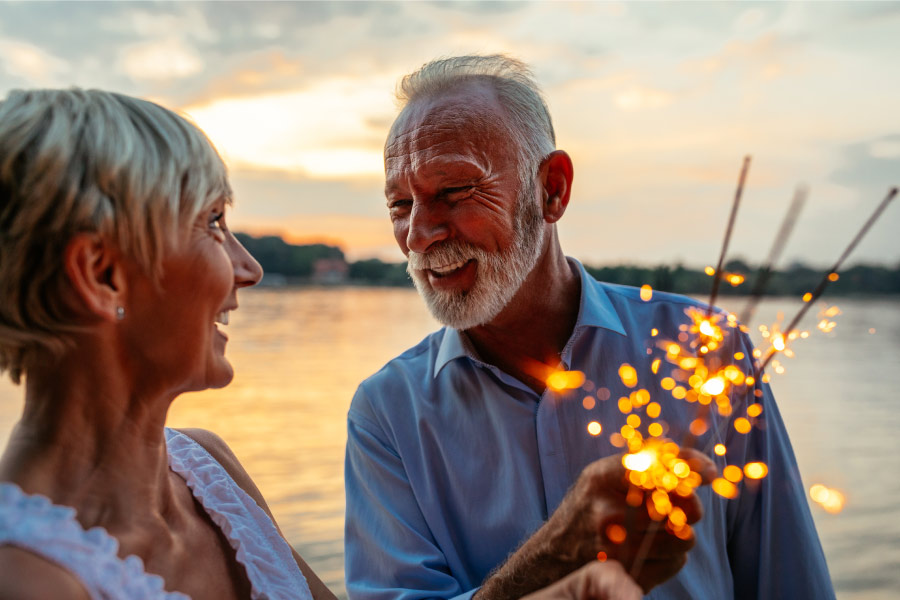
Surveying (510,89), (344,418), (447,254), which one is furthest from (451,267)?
(344,418)

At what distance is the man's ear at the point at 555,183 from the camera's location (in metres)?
2.60

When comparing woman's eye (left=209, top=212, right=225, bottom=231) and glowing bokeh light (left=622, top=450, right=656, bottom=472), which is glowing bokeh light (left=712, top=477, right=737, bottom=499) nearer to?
glowing bokeh light (left=622, top=450, right=656, bottom=472)

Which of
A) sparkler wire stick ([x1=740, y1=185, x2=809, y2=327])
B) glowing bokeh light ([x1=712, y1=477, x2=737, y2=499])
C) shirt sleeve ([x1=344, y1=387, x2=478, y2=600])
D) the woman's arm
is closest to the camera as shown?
sparkler wire stick ([x1=740, y1=185, x2=809, y2=327])

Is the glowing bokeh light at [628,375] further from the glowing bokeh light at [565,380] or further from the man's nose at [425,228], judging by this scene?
the man's nose at [425,228]

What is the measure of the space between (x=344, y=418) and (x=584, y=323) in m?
7.50

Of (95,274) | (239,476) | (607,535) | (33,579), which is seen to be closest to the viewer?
(33,579)

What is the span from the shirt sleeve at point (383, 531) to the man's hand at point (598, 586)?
26.1 inches

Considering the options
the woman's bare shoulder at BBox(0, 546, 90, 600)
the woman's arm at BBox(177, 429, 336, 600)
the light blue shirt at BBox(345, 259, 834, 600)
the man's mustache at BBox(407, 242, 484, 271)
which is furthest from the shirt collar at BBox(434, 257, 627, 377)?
the woman's bare shoulder at BBox(0, 546, 90, 600)

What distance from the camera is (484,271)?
2.38 metres

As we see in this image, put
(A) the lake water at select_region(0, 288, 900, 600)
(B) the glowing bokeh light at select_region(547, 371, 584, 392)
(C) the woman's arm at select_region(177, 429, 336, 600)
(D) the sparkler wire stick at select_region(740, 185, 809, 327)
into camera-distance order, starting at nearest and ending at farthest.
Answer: (D) the sparkler wire stick at select_region(740, 185, 809, 327) → (C) the woman's arm at select_region(177, 429, 336, 600) → (B) the glowing bokeh light at select_region(547, 371, 584, 392) → (A) the lake water at select_region(0, 288, 900, 600)

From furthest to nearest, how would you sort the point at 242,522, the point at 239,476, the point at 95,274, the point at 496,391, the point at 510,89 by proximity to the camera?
the point at 510,89 → the point at 496,391 → the point at 239,476 → the point at 242,522 → the point at 95,274

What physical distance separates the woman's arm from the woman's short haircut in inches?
24.1

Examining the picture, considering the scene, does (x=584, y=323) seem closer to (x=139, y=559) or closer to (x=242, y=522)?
A: (x=242, y=522)

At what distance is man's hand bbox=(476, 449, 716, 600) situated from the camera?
1482mm
